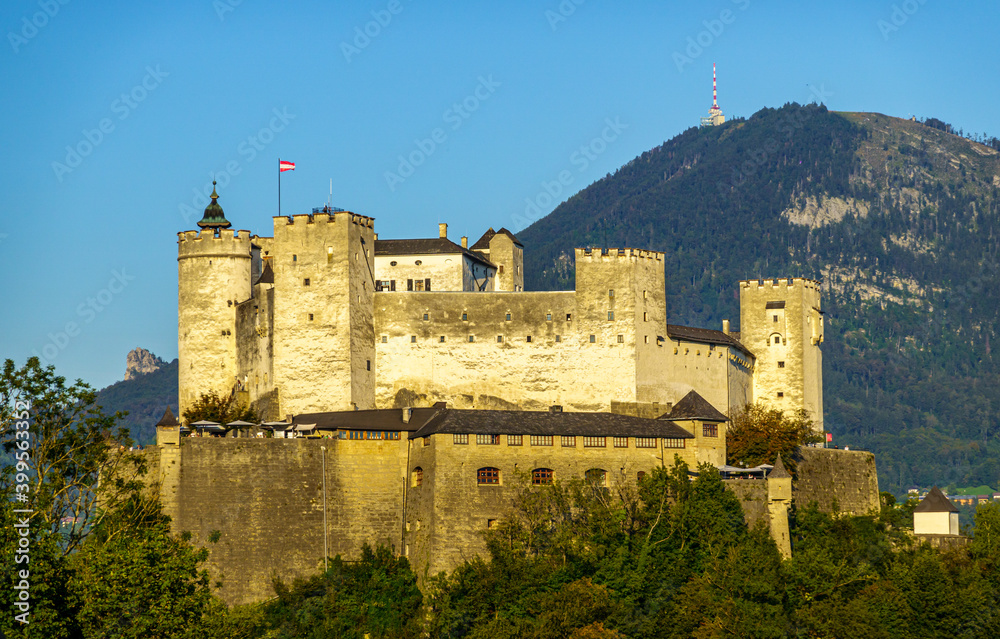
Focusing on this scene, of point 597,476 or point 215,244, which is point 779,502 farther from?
point 215,244

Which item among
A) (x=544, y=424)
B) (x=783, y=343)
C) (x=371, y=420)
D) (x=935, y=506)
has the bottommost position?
(x=935, y=506)

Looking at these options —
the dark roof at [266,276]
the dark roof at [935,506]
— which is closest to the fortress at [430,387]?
the dark roof at [266,276]

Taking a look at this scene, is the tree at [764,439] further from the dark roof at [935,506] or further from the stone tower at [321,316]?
the stone tower at [321,316]

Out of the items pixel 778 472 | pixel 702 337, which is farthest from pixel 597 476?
pixel 702 337

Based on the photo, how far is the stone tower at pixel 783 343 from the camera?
92750 mm

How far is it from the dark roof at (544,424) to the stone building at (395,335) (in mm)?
8488

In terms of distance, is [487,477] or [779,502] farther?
[779,502]

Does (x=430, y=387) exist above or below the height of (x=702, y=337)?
below

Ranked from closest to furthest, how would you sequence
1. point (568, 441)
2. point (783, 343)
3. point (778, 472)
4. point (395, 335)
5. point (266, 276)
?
point (568, 441) < point (778, 472) < point (395, 335) < point (266, 276) < point (783, 343)

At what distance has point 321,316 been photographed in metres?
81.0

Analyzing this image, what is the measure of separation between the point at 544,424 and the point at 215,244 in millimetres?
A: 25953

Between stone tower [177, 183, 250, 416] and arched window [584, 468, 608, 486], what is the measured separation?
81.6 feet

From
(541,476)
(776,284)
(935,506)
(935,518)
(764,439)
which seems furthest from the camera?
(776,284)

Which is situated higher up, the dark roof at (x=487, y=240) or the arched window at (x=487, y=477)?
the dark roof at (x=487, y=240)
